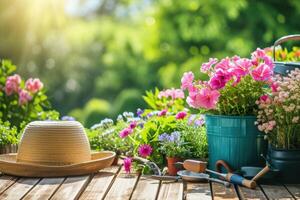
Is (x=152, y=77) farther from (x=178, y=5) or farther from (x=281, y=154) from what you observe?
(x=281, y=154)

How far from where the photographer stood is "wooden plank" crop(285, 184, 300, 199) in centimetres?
271

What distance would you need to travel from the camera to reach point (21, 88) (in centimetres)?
484

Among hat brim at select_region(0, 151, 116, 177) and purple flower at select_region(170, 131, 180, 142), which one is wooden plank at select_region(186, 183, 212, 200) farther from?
hat brim at select_region(0, 151, 116, 177)

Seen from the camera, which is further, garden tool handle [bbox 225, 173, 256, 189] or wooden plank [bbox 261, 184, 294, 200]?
garden tool handle [bbox 225, 173, 256, 189]

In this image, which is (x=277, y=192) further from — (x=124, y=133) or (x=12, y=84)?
(x=12, y=84)

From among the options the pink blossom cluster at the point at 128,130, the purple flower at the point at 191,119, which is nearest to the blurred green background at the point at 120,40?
the pink blossom cluster at the point at 128,130

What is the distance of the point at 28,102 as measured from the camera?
487cm

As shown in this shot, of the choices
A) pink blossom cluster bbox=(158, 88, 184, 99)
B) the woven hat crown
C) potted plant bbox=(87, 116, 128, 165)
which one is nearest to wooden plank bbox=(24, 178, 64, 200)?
the woven hat crown

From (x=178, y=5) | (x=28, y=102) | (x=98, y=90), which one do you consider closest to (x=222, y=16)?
(x=178, y=5)

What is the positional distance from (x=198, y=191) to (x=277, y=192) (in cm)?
35

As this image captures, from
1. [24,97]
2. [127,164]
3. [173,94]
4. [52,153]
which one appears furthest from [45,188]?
[24,97]

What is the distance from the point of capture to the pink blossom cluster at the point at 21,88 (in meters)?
4.77

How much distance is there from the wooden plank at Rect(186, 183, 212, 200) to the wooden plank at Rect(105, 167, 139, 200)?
0.26 metres

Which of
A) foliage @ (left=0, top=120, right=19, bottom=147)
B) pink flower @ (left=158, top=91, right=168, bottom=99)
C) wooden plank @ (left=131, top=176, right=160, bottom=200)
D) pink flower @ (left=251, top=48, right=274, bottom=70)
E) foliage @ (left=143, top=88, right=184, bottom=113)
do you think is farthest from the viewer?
foliage @ (left=143, top=88, right=184, bottom=113)
